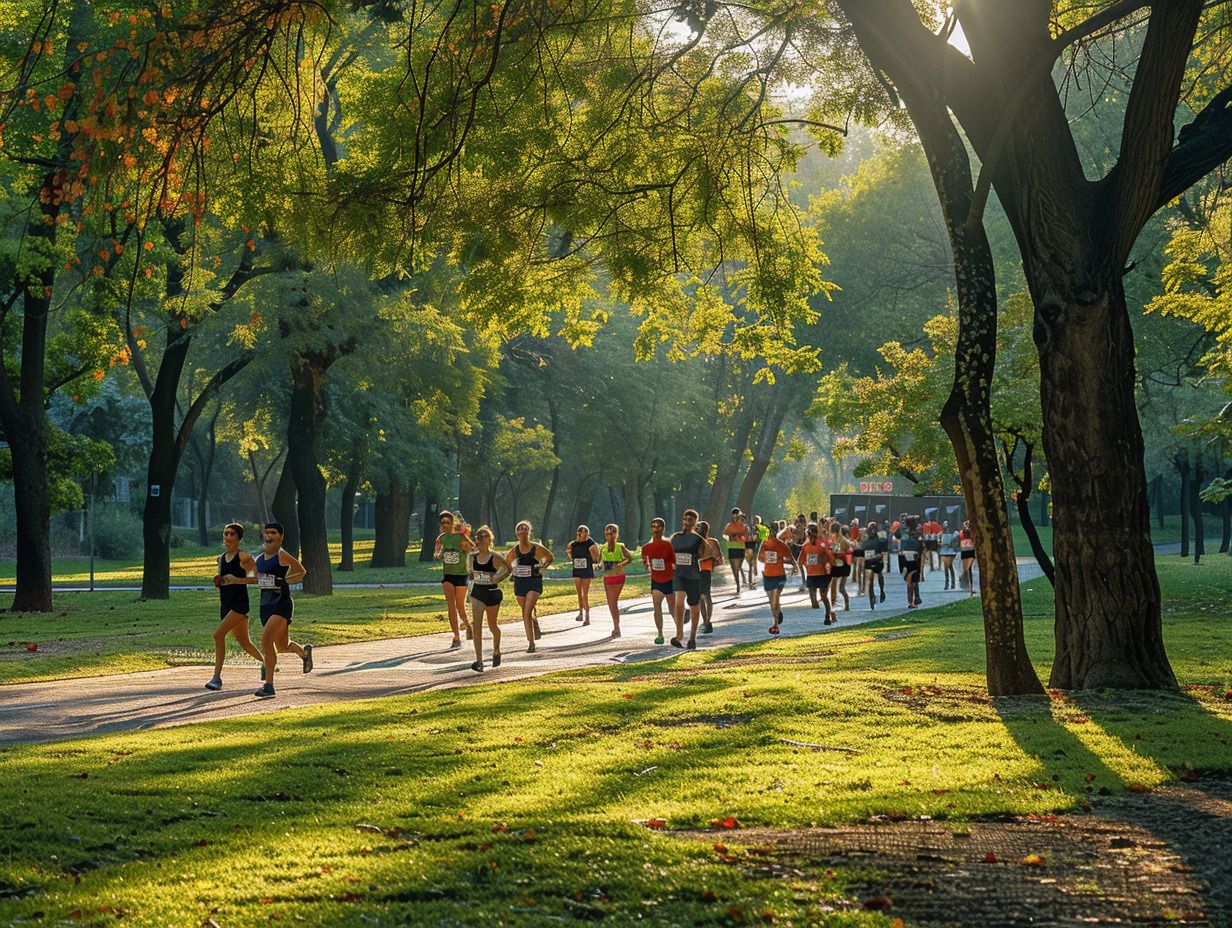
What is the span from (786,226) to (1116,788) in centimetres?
1260

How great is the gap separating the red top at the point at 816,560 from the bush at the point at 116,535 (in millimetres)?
39801

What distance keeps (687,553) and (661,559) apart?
0.41 metres

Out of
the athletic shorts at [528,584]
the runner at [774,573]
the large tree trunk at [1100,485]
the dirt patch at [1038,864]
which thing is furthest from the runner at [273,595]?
the runner at [774,573]

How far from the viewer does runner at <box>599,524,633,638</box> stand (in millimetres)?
21344

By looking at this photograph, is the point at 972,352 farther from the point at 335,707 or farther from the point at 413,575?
the point at 413,575

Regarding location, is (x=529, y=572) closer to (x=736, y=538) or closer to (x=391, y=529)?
(x=736, y=538)

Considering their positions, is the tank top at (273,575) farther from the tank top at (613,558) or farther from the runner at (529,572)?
the tank top at (613,558)

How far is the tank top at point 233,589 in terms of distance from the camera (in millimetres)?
13742

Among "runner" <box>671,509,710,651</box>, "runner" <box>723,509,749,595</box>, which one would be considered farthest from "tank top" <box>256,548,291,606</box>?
"runner" <box>723,509,749,595</box>

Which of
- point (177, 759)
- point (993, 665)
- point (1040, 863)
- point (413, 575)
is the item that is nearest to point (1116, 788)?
point (1040, 863)

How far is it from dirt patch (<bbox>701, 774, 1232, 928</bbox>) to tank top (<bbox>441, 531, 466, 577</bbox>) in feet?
39.6

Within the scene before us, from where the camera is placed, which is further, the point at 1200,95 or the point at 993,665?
the point at 1200,95

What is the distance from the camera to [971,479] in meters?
11.2

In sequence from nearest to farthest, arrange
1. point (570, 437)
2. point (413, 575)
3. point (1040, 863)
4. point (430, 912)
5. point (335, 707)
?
point (430, 912) → point (1040, 863) → point (335, 707) → point (413, 575) → point (570, 437)
